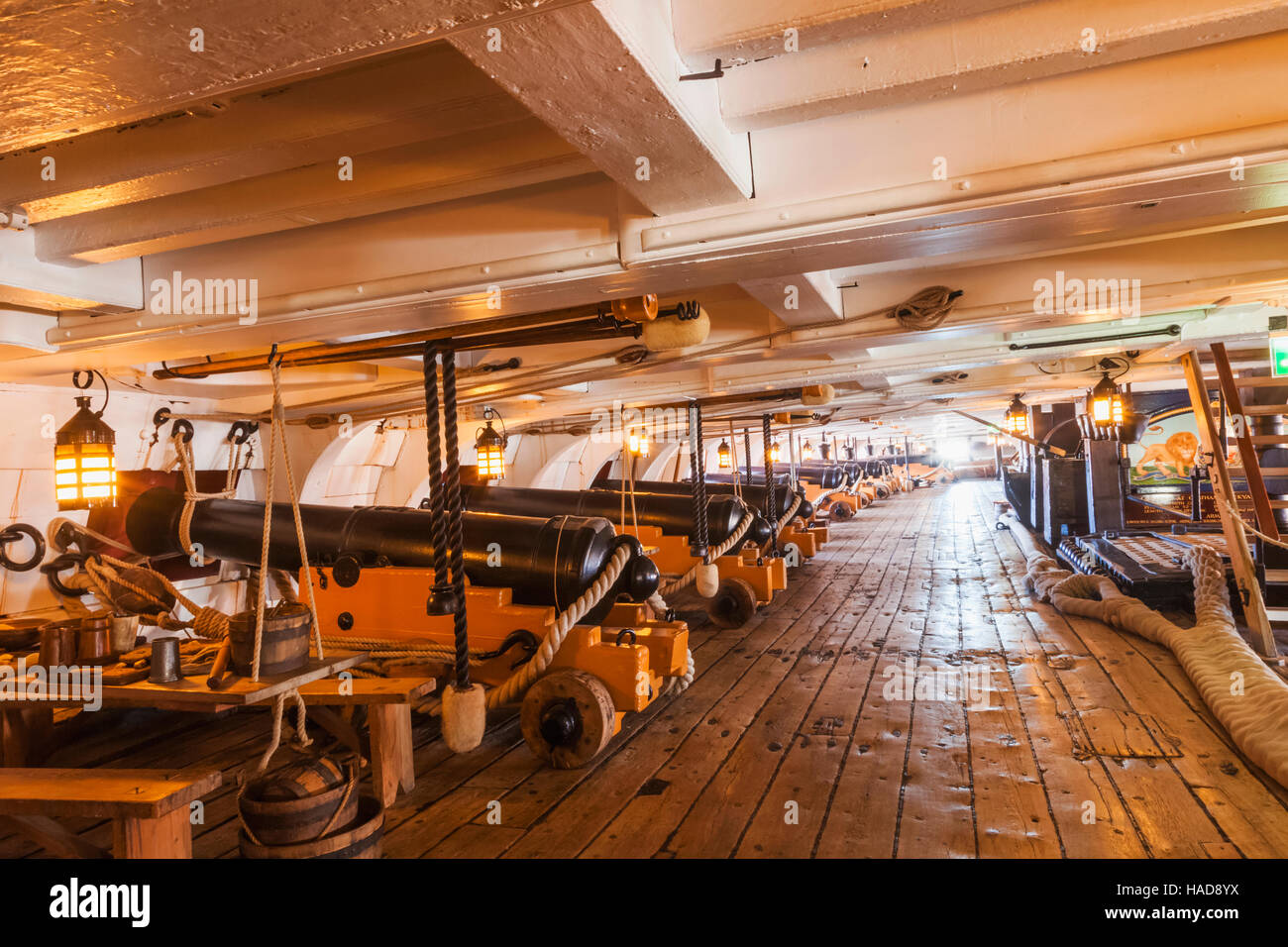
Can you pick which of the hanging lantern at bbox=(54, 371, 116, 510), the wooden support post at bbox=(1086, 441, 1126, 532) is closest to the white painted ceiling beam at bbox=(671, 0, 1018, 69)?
the hanging lantern at bbox=(54, 371, 116, 510)

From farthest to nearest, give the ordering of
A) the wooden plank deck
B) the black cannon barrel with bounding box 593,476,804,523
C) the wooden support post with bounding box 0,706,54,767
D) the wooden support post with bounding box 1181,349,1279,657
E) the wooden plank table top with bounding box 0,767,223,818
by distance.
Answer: the black cannon barrel with bounding box 593,476,804,523 → the wooden support post with bounding box 1181,349,1279,657 → the wooden support post with bounding box 0,706,54,767 → the wooden plank deck → the wooden plank table top with bounding box 0,767,223,818

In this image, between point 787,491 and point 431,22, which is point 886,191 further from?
point 787,491

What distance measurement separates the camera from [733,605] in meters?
6.73

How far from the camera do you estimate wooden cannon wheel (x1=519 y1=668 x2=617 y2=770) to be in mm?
3463

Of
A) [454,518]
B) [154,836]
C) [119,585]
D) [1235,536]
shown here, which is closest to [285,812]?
[154,836]

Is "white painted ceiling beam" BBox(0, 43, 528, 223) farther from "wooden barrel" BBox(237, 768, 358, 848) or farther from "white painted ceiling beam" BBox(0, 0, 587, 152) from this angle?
"wooden barrel" BBox(237, 768, 358, 848)

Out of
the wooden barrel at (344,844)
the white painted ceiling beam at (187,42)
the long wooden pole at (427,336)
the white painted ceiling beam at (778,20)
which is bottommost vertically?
the wooden barrel at (344,844)

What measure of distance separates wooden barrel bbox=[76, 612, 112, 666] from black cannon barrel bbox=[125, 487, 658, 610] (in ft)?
3.59

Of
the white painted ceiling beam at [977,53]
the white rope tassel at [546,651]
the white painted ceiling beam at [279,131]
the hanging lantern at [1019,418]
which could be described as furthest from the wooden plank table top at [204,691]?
the hanging lantern at [1019,418]

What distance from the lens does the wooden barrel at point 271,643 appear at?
113 inches

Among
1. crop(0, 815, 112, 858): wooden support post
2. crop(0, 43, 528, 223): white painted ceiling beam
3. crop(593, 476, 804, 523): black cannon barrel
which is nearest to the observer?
crop(0, 43, 528, 223): white painted ceiling beam

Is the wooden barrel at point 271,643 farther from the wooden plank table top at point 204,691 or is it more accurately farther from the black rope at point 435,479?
the black rope at point 435,479

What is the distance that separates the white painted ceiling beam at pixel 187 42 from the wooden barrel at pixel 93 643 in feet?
9.22
